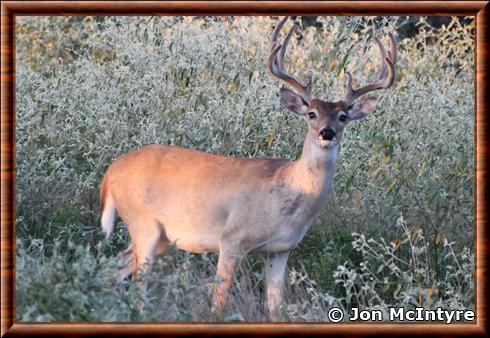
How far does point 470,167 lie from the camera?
770 cm

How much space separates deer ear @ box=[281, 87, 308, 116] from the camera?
23.2 ft

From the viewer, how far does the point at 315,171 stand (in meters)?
6.87

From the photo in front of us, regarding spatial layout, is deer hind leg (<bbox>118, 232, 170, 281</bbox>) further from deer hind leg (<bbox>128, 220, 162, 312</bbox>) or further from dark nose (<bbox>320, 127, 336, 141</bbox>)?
dark nose (<bbox>320, 127, 336, 141</bbox>)

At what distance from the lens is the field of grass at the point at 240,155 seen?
6270 mm

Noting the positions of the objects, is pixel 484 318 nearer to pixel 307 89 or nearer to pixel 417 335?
pixel 417 335

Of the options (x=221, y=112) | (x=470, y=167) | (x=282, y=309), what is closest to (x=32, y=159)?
(x=221, y=112)

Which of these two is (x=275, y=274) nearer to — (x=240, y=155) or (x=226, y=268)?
(x=226, y=268)

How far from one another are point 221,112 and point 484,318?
3147mm

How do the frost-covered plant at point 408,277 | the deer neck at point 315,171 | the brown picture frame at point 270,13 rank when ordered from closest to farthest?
the brown picture frame at point 270,13
the frost-covered plant at point 408,277
the deer neck at point 315,171

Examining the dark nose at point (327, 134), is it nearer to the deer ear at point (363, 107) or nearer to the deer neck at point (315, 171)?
the deer neck at point (315, 171)

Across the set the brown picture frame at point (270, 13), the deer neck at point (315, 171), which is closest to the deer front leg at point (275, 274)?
the deer neck at point (315, 171)

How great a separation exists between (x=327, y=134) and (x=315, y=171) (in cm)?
27

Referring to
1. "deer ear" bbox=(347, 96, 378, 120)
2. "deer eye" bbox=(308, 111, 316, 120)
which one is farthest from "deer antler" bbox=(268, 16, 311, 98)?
"deer ear" bbox=(347, 96, 378, 120)

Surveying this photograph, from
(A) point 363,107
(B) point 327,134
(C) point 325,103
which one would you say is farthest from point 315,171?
(A) point 363,107
